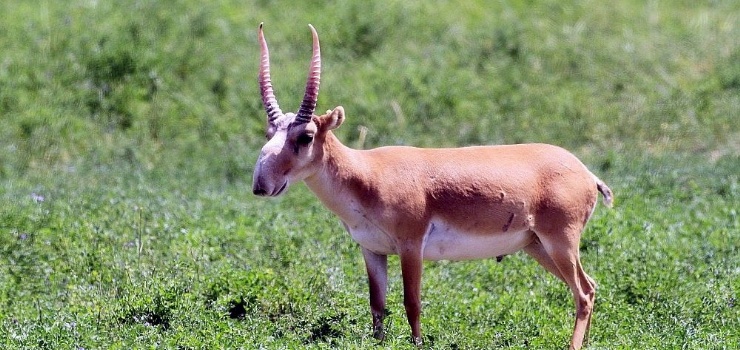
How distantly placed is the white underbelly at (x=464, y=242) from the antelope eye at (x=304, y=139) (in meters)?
1.06

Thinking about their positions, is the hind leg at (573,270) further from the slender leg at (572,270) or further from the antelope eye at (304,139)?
the antelope eye at (304,139)

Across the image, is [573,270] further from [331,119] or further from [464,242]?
[331,119]

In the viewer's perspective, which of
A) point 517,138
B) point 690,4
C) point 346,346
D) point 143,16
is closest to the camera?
point 346,346

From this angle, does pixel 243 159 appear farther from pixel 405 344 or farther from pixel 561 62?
pixel 405 344

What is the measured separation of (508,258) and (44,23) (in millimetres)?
8514

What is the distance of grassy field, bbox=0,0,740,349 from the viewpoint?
855 cm

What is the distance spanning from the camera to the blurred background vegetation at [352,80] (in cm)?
1470

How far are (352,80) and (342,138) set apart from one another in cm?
125

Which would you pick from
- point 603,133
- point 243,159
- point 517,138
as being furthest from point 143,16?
point 603,133

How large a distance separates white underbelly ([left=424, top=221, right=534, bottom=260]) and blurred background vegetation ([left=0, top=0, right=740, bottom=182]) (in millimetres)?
5932

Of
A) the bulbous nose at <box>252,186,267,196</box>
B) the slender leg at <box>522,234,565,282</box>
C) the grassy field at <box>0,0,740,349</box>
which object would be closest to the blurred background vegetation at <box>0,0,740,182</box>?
the grassy field at <box>0,0,740,349</box>

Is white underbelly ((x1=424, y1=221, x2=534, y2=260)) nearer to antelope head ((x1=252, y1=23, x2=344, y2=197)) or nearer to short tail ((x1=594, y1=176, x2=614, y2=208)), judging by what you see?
short tail ((x1=594, y1=176, x2=614, y2=208))

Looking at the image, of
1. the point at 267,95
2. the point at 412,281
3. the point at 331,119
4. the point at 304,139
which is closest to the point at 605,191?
the point at 412,281

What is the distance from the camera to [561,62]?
1720 centimetres
